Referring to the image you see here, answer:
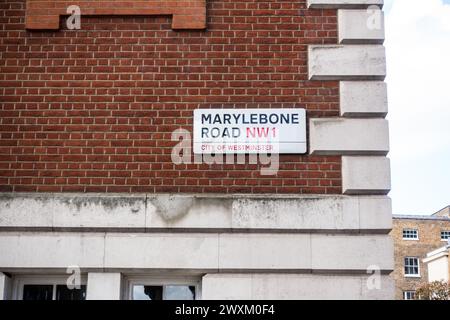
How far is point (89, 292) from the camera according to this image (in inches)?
271

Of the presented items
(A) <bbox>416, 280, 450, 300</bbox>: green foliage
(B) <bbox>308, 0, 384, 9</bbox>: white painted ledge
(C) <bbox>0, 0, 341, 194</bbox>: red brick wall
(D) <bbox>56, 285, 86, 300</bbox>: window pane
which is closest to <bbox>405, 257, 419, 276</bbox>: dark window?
(A) <bbox>416, 280, 450, 300</bbox>: green foliage

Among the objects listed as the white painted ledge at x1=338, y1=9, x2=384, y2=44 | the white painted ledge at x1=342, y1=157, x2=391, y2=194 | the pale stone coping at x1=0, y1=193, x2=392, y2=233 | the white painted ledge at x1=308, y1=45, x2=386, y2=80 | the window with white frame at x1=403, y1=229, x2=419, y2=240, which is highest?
the window with white frame at x1=403, y1=229, x2=419, y2=240

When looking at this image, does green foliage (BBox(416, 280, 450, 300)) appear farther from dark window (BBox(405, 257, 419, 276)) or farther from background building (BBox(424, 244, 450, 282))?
dark window (BBox(405, 257, 419, 276))

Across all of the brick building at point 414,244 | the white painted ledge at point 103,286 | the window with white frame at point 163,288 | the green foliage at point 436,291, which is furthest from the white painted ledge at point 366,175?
the brick building at point 414,244

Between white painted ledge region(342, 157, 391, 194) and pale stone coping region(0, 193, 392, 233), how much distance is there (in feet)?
0.35

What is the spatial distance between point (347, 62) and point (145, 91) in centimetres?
220

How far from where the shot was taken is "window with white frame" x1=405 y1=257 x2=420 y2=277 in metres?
61.5

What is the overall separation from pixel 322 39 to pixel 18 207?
3696 millimetres

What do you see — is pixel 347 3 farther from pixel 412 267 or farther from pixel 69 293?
pixel 412 267

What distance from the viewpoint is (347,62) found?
7.43 metres

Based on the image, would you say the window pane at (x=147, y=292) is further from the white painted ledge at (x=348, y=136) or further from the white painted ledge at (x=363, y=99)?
the white painted ledge at (x=363, y=99)

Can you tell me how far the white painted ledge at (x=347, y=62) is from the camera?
7.39 meters

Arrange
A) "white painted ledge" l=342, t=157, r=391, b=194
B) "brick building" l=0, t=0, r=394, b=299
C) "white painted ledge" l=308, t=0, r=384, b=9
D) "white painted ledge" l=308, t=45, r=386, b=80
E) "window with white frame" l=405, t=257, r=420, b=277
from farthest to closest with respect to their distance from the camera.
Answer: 1. "window with white frame" l=405, t=257, r=420, b=277
2. "white painted ledge" l=308, t=0, r=384, b=9
3. "white painted ledge" l=308, t=45, r=386, b=80
4. "white painted ledge" l=342, t=157, r=391, b=194
5. "brick building" l=0, t=0, r=394, b=299
